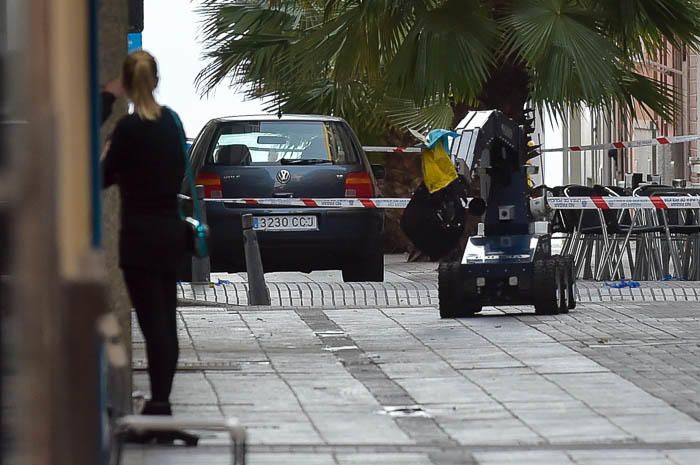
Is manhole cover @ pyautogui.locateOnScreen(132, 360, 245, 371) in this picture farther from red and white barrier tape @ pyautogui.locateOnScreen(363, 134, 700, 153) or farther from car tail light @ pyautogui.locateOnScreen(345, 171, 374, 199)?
red and white barrier tape @ pyautogui.locateOnScreen(363, 134, 700, 153)

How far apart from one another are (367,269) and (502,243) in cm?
359

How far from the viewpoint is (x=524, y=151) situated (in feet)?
41.7

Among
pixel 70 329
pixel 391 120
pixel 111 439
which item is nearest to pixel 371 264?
pixel 391 120

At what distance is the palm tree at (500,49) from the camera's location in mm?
15750

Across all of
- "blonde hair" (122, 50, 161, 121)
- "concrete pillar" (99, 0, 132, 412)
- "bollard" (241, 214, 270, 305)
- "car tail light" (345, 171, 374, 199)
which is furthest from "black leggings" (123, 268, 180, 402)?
"car tail light" (345, 171, 374, 199)

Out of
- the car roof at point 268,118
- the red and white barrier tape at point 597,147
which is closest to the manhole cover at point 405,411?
the car roof at point 268,118

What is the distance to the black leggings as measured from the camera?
6.93 metres

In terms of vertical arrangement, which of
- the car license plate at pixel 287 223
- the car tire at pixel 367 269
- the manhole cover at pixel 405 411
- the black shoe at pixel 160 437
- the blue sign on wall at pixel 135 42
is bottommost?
the manhole cover at pixel 405 411

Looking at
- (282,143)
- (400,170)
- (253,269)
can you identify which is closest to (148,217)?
(253,269)

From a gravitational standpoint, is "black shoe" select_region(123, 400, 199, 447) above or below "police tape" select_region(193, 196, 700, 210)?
below

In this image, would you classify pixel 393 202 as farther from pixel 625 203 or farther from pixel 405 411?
pixel 405 411

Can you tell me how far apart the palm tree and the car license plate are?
1683 mm

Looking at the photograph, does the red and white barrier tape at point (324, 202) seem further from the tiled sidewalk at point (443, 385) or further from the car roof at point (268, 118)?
the tiled sidewalk at point (443, 385)

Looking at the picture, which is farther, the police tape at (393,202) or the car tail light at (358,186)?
the car tail light at (358,186)
